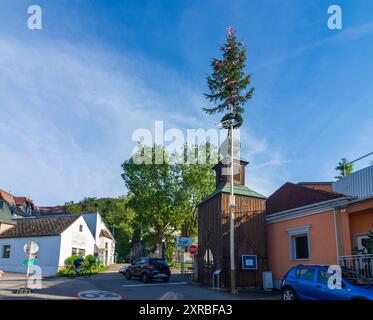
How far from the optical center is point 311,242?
16328 mm

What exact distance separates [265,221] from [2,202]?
37705 mm

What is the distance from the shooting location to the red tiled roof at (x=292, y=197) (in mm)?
18888

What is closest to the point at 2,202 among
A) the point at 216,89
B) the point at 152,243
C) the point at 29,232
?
the point at 29,232

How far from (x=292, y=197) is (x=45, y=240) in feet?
79.3

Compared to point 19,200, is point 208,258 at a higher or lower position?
lower

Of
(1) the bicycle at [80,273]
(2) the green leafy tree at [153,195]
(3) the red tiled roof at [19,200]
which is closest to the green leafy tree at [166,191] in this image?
(2) the green leafy tree at [153,195]

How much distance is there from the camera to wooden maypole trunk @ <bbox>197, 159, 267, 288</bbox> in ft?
61.7

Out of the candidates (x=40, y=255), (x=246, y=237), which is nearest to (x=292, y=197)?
(x=246, y=237)

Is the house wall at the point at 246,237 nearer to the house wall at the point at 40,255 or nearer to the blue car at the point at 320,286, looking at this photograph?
the blue car at the point at 320,286

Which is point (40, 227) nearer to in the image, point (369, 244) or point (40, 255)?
point (40, 255)

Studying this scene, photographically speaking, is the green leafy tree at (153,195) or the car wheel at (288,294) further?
the green leafy tree at (153,195)

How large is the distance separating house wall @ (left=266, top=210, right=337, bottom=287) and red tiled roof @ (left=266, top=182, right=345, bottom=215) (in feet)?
6.43

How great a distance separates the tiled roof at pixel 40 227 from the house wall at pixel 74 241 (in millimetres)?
611
